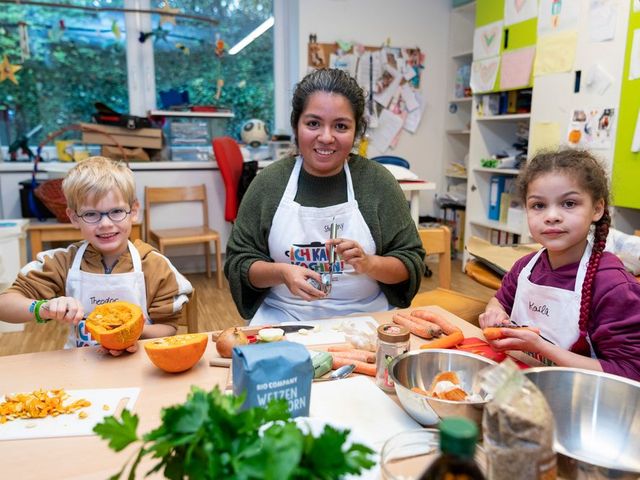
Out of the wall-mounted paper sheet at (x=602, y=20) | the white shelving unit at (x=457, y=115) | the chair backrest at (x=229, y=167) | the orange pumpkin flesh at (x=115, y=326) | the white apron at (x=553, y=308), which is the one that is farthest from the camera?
the white shelving unit at (x=457, y=115)

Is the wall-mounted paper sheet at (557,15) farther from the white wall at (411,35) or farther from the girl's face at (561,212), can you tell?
the girl's face at (561,212)

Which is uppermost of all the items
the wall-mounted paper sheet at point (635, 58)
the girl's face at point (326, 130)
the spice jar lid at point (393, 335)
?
the wall-mounted paper sheet at point (635, 58)

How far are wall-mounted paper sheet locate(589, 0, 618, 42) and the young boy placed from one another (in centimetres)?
266

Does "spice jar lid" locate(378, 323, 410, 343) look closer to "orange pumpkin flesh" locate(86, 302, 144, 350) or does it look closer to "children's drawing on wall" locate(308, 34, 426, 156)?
"orange pumpkin flesh" locate(86, 302, 144, 350)

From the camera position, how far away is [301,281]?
1321mm

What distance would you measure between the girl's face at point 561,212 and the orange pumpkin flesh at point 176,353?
30.3 inches

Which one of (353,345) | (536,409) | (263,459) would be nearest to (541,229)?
(353,345)

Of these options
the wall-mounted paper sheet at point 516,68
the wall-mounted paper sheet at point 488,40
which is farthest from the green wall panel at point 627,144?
the wall-mounted paper sheet at point 488,40

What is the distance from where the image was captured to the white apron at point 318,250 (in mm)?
1530

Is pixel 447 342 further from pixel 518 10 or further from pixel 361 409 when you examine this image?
pixel 518 10

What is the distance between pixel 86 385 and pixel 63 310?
7.3 inches

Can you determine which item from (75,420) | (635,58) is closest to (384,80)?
(635,58)

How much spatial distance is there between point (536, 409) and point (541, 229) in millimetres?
751

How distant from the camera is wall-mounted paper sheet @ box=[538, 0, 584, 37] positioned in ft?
9.91
